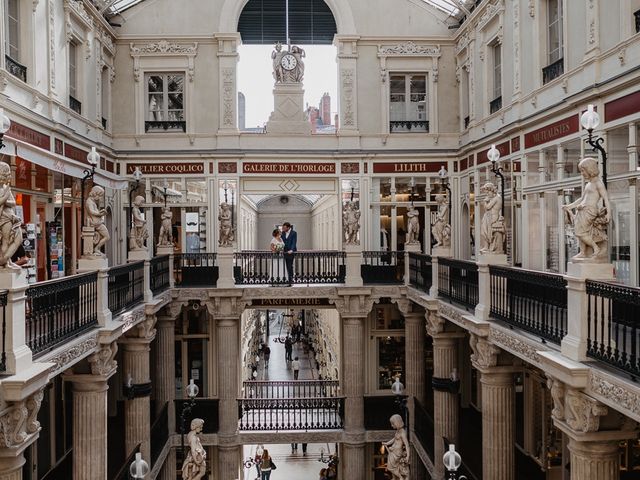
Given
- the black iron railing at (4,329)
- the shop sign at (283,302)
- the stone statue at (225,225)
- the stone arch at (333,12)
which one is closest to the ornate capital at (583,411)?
the black iron railing at (4,329)

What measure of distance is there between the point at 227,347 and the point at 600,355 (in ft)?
37.9

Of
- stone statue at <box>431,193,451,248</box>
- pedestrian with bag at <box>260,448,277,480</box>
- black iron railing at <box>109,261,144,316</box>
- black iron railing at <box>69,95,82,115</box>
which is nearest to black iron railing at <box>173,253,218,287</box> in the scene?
black iron railing at <box>109,261,144,316</box>

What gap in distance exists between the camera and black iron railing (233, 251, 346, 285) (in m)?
16.9

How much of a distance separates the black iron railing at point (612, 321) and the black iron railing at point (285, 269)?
1071 centimetres

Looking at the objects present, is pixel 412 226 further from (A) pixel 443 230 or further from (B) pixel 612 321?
(B) pixel 612 321

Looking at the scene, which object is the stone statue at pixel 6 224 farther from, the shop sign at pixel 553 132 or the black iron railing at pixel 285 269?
the black iron railing at pixel 285 269

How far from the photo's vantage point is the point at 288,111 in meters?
19.2

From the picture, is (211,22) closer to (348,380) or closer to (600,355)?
(348,380)

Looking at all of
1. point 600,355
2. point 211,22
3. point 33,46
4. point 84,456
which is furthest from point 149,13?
point 600,355

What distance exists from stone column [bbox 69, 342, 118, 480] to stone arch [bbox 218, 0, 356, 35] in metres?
12.0

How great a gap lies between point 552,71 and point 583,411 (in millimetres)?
8303

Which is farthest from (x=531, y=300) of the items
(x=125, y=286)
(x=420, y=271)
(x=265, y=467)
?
(x=265, y=467)

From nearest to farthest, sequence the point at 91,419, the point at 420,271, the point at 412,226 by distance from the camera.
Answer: the point at 91,419 < the point at 420,271 < the point at 412,226

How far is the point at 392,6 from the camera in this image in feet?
62.7
